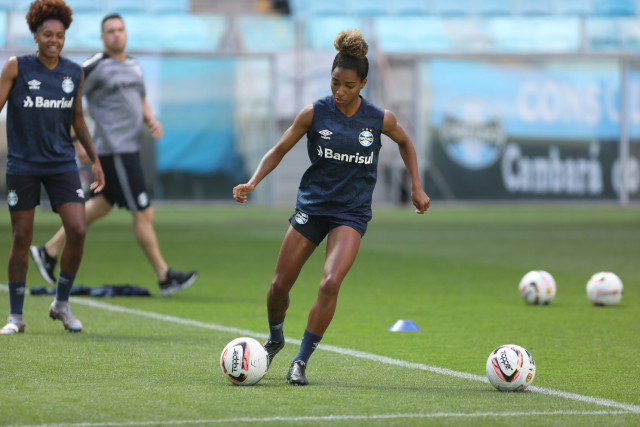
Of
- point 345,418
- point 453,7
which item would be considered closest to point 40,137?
point 345,418

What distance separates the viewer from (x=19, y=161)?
26.1 feet

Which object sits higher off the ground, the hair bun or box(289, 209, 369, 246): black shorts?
the hair bun

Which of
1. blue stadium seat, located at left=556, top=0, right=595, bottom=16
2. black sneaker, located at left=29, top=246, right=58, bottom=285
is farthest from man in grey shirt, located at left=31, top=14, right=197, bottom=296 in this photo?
blue stadium seat, located at left=556, top=0, right=595, bottom=16

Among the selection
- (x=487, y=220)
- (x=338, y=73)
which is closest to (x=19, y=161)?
(x=338, y=73)

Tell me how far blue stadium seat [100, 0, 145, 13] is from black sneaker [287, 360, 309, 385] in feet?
80.9

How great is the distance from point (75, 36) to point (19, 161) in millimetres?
20317

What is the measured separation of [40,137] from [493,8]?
26.0 m

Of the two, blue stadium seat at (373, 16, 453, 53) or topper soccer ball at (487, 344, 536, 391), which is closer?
topper soccer ball at (487, 344, 536, 391)

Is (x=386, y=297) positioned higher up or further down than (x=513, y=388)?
further down

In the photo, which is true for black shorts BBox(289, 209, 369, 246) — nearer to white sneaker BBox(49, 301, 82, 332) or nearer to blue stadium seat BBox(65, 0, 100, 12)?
white sneaker BBox(49, 301, 82, 332)

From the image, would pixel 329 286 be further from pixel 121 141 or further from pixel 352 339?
pixel 121 141

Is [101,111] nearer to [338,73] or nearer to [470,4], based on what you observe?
[338,73]

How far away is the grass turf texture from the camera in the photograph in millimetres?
5496

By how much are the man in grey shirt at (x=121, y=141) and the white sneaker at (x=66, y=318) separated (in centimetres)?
223
